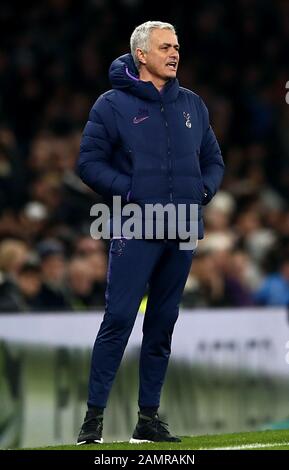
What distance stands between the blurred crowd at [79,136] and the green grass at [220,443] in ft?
9.16

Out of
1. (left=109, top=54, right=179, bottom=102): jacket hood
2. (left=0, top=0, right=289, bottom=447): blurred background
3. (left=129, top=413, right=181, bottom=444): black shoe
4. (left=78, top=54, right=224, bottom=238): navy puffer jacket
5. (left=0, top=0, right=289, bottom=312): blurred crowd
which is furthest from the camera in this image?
(left=0, top=0, right=289, bottom=312): blurred crowd

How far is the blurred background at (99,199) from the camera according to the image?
405 inches

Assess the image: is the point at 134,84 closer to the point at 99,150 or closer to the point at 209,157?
the point at 99,150

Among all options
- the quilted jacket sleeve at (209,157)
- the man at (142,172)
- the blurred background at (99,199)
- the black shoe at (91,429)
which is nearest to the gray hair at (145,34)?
the man at (142,172)

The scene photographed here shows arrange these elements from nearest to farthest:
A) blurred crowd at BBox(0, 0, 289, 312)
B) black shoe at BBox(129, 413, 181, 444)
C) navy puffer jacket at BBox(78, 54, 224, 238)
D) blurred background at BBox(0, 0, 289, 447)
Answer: navy puffer jacket at BBox(78, 54, 224, 238) < black shoe at BBox(129, 413, 181, 444) < blurred background at BBox(0, 0, 289, 447) < blurred crowd at BBox(0, 0, 289, 312)

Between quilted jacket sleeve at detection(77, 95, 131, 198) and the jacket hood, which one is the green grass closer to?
quilted jacket sleeve at detection(77, 95, 131, 198)

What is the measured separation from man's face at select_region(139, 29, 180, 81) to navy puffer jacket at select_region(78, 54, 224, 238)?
80mm

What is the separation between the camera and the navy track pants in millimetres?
6930

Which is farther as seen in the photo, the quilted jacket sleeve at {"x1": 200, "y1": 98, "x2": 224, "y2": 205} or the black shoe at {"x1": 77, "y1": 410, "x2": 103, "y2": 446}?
the quilted jacket sleeve at {"x1": 200, "y1": 98, "x2": 224, "y2": 205}

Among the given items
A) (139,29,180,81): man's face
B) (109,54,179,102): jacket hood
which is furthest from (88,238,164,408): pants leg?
(139,29,180,81): man's face

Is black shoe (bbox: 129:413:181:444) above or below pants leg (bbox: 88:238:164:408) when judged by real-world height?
below

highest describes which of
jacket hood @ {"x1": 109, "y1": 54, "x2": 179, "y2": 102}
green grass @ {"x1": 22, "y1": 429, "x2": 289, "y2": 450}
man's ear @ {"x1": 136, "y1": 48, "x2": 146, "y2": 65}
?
man's ear @ {"x1": 136, "y1": 48, "x2": 146, "y2": 65}
